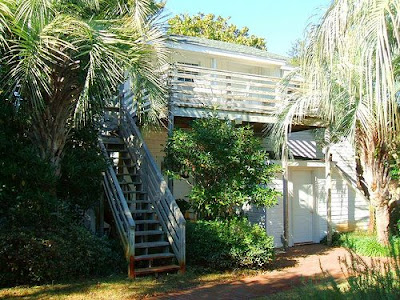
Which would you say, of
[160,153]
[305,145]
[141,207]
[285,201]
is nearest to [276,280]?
[141,207]

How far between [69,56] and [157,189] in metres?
3.48

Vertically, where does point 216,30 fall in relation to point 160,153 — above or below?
above

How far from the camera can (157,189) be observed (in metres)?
10.1

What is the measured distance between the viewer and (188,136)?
9.74 metres

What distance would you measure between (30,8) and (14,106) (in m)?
1.97

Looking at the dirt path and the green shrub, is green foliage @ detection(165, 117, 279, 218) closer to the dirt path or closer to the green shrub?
the dirt path

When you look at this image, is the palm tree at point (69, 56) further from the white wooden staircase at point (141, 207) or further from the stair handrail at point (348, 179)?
the stair handrail at point (348, 179)

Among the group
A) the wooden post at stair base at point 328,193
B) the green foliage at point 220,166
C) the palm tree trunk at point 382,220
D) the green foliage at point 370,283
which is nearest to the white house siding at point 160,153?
the green foliage at point 220,166

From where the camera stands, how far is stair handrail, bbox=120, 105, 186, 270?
8.96 meters

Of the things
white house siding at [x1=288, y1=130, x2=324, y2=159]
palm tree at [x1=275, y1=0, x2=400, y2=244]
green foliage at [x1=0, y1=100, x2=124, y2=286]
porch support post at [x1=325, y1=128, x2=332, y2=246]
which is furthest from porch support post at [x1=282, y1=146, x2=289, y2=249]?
green foliage at [x1=0, y1=100, x2=124, y2=286]

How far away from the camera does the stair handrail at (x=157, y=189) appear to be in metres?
8.96

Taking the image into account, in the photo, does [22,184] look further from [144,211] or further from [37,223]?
[144,211]

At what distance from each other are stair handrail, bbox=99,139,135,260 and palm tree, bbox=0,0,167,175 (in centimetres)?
134

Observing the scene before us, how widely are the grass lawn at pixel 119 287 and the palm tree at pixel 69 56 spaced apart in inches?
94.7
